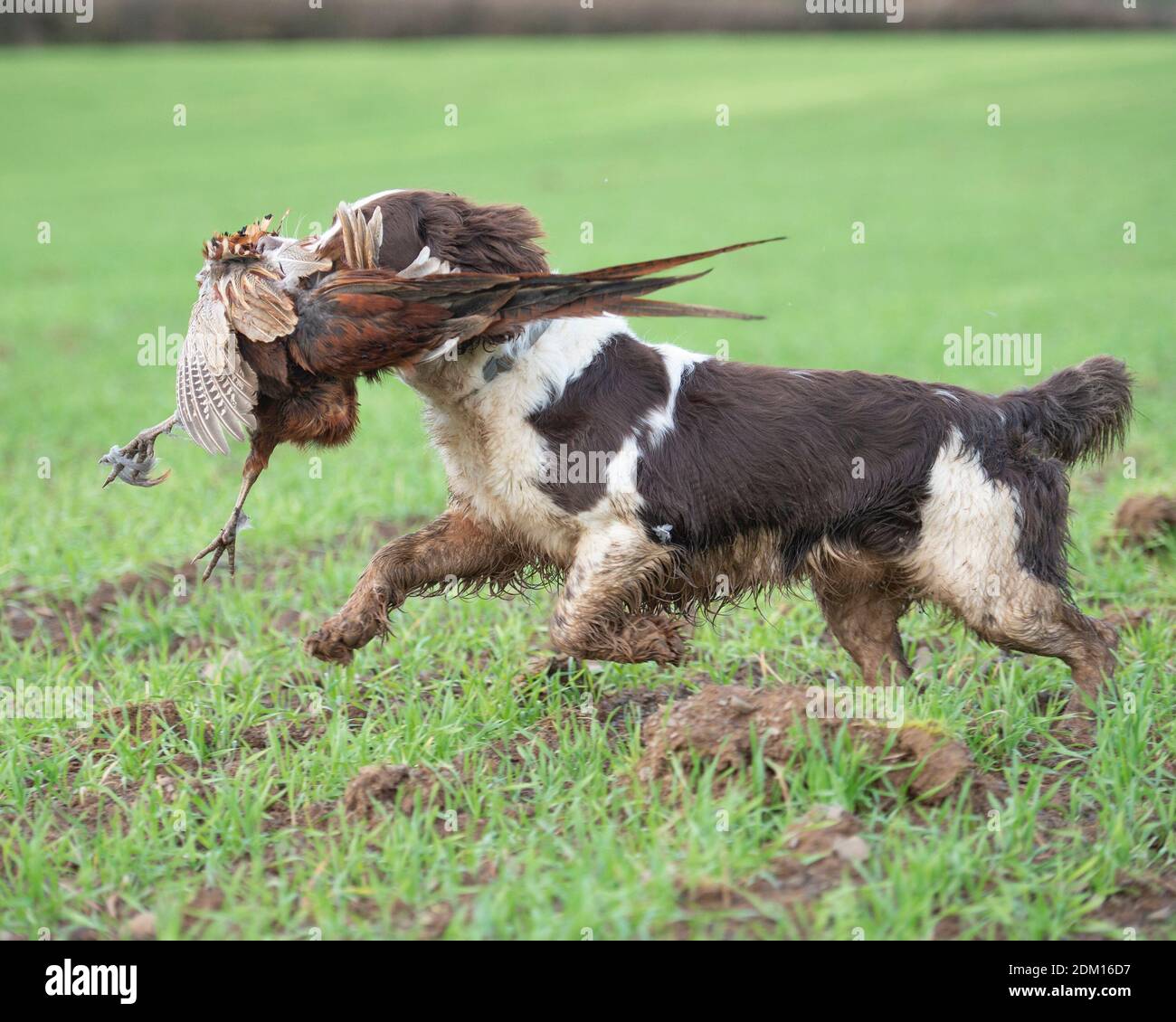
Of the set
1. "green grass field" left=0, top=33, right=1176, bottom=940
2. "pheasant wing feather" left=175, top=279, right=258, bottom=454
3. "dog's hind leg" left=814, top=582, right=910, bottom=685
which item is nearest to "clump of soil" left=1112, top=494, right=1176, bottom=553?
"green grass field" left=0, top=33, right=1176, bottom=940

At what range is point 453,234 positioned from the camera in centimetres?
388

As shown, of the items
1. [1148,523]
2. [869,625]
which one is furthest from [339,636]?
[1148,523]

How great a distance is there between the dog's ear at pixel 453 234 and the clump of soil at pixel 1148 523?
318cm

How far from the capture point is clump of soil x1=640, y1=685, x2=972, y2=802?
11.7ft

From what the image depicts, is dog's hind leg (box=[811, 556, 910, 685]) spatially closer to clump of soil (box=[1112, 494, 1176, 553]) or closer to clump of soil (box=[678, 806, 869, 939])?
clump of soil (box=[678, 806, 869, 939])

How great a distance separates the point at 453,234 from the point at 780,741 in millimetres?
1716

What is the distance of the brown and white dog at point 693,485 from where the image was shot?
3.94 metres

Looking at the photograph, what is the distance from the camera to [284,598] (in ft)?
18.0

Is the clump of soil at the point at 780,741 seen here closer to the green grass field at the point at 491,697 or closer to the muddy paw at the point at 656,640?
the green grass field at the point at 491,697

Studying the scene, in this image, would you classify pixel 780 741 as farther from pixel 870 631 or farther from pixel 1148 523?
pixel 1148 523

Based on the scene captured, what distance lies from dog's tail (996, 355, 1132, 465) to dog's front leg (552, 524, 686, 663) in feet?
4.13

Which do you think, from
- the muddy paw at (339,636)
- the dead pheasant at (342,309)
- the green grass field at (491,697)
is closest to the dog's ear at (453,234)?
the dead pheasant at (342,309)

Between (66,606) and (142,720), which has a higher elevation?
(66,606)
